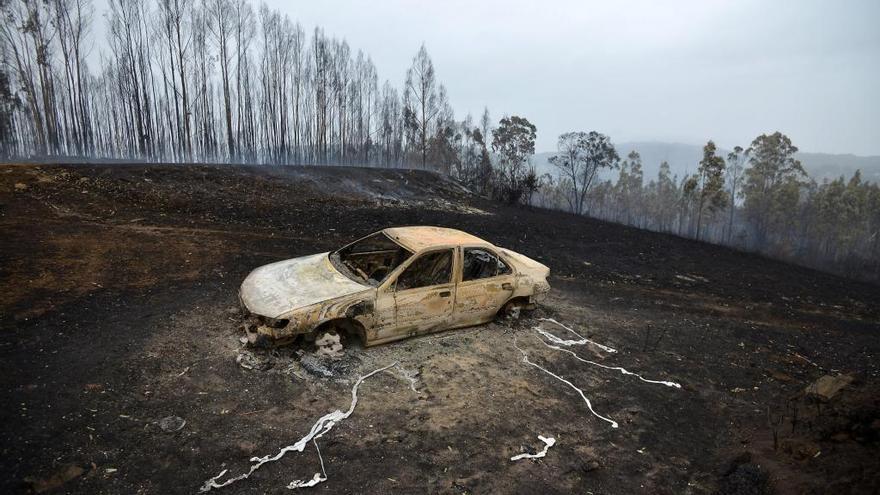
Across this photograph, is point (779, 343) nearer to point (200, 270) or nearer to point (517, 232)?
point (517, 232)

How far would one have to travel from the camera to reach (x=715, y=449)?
13.9ft

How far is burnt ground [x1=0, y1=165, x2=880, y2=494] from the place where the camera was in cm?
349

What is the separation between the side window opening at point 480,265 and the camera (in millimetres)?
5863

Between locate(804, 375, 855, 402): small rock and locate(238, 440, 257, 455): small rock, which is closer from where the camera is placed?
locate(238, 440, 257, 455): small rock

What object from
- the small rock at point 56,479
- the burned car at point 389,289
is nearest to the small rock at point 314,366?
the burned car at point 389,289

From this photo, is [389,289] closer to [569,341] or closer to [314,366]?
[314,366]

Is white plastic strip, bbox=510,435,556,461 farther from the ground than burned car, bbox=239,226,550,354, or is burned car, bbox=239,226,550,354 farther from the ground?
burned car, bbox=239,226,550,354

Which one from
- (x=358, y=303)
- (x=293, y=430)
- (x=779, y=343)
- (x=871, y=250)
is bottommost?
(x=871, y=250)

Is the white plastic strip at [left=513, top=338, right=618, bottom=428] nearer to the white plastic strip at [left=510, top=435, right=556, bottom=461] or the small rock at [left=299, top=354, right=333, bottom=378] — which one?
the white plastic strip at [left=510, top=435, right=556, bottom=461]

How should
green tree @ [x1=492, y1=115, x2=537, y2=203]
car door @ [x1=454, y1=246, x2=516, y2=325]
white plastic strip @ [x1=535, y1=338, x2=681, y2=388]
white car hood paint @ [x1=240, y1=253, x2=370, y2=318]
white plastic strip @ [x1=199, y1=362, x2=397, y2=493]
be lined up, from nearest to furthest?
white plastic strip @ [x1=199, y1=362, x2=397, y2=493] → white car hood paint @ [x1=240, y1=253, x2=370, y2=318] → white plastic strip @ [x1=535, y1=338, x2=681, y2=388] → car door @ [x1=454, y1=246, x2=516, y2=325] → green tree @ [x1=492, y1=115, x2=537, y2=203]

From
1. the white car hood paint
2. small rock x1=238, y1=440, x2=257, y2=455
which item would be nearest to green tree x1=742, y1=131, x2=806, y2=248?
the white car hood paint

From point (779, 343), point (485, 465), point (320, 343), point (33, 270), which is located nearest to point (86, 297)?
point (33, 270)

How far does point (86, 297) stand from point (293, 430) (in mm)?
4308

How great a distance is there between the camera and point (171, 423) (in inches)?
148
